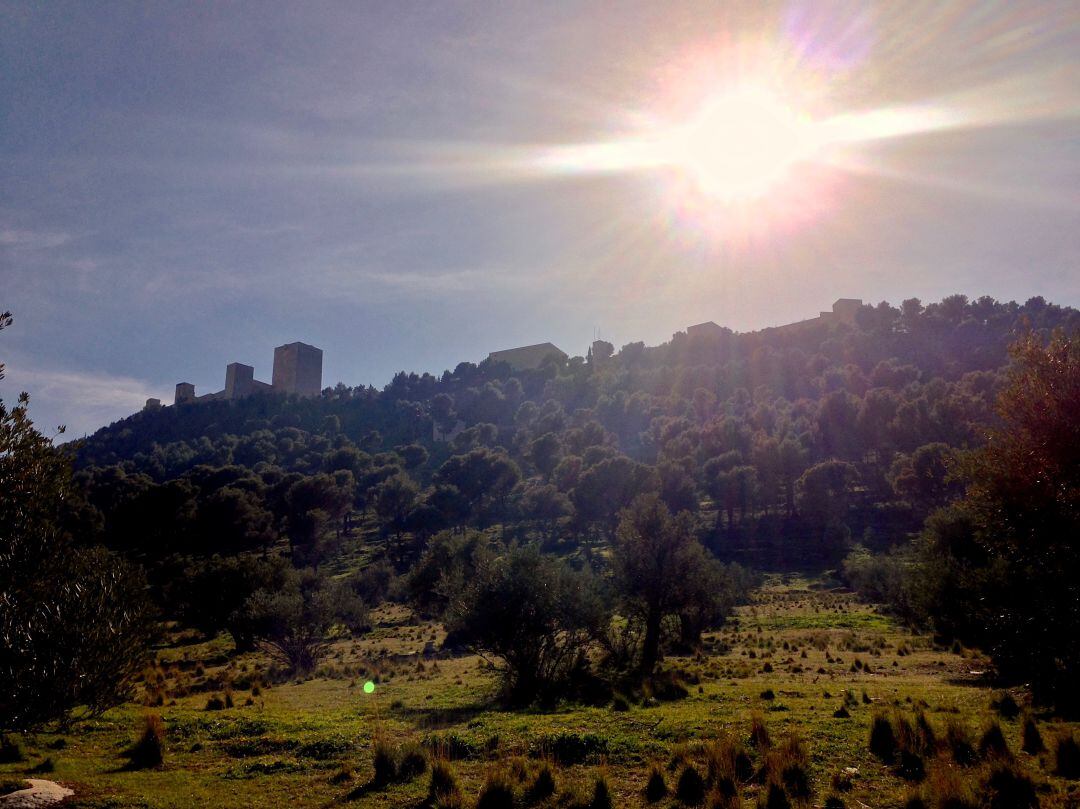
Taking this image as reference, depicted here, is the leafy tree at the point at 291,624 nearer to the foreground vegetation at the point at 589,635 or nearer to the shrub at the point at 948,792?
the foreground vegetation at the point at 589,635

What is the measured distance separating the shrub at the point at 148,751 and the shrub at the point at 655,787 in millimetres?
11833

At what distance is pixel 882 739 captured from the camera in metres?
12.7

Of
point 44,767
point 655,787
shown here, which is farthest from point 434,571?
point 655,787

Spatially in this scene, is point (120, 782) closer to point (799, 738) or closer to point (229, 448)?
point (799, 738)

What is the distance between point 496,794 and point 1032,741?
1025 centimetres

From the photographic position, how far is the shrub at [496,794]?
36.0 ft

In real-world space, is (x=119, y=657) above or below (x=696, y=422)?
below

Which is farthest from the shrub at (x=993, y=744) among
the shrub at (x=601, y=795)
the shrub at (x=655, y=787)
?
the shrub at (x=601, y=795)

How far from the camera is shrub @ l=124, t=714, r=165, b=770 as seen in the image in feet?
49.1

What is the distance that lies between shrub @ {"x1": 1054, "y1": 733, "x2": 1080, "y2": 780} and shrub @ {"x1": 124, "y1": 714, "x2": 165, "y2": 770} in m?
18.7

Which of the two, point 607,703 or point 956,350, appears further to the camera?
point 956,350

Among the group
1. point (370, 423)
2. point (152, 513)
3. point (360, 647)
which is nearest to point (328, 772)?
point (360, 647)

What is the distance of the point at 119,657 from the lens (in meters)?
12.5

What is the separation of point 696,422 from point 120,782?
11240 centimetres
